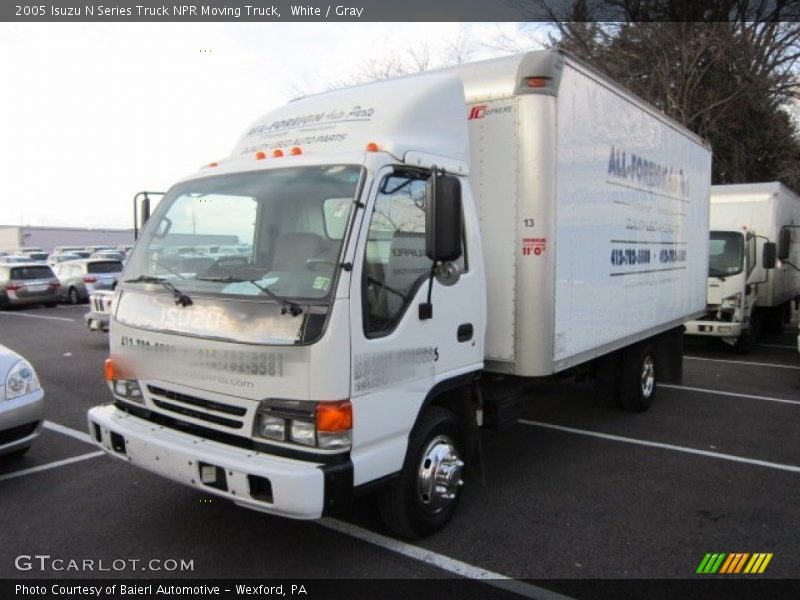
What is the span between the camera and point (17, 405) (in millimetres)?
4883

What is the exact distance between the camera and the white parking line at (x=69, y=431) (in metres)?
6.11

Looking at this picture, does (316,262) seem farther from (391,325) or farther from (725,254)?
(725,254)

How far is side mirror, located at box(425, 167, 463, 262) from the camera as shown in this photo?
3.44 meters

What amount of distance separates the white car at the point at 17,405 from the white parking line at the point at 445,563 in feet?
8.41

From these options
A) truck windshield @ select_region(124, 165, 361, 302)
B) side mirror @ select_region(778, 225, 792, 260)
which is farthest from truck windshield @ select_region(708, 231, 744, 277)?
truck windshield @ select_region(124, 165, 361, 302)

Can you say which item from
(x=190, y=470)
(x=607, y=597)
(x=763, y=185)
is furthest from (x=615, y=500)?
(x=763, y=185)

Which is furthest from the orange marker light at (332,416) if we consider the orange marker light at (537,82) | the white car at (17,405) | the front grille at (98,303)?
the front grille at (98,303)

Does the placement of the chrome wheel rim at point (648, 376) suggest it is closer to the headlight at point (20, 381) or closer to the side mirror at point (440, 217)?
the side mirror at point (440, 217)

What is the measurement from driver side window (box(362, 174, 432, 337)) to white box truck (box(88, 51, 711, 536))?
11 millimetres

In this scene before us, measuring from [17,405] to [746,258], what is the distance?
11.3 metres

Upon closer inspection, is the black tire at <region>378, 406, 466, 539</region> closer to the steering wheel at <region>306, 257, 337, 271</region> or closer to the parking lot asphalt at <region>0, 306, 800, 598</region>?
the parking lot asphalt at <region>0, 306, 800, 598</region>

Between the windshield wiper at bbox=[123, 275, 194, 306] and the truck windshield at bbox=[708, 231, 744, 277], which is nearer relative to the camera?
the windshield wiper at bbox=[123, 275, 194, 306]

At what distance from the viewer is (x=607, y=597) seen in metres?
3.44

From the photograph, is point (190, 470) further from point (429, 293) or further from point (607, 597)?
point (607, 597)
